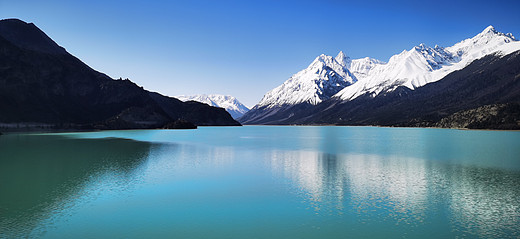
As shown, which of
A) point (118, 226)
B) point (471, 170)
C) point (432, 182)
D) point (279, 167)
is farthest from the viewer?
point (279, 167)

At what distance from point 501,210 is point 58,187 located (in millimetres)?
44619

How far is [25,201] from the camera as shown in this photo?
3016 centimetres

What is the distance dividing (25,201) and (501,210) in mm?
42787

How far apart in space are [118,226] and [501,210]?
31.5m

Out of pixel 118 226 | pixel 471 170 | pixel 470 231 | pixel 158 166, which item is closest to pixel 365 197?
pixel 470 231

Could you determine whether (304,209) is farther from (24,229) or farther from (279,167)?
(279,167)

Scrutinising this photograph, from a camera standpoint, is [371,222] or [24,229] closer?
[24,229]

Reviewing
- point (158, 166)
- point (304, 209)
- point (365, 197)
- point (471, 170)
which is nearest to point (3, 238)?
point (304, 209)

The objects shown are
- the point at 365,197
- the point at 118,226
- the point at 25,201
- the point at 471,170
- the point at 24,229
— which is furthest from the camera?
the point at 471,170

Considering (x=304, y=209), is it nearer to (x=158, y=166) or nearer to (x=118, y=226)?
(x=118, y=226)

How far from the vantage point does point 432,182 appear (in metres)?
40.0

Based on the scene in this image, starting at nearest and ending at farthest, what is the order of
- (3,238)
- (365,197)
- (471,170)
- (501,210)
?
(3,238), (501,210), (365,197), (471,170)

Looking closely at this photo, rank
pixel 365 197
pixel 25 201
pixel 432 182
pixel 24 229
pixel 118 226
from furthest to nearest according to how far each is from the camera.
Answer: pixel 432 182
pixel 365 197
pixel 25 201
pixel 118 226
pixel 24 229

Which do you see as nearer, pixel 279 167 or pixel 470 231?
pixel 470 231
